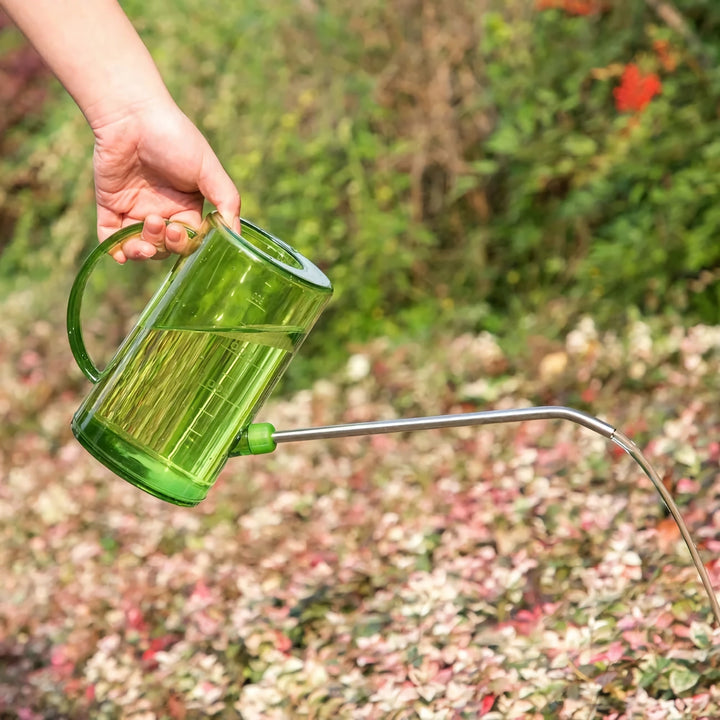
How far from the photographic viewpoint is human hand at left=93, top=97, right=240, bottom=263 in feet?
5.11

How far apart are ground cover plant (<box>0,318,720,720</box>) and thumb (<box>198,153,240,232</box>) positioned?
0.87 meters

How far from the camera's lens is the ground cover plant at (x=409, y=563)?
1.92 metres

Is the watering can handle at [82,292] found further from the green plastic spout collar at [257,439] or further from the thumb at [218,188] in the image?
the green plastic spout collar at [257,439]

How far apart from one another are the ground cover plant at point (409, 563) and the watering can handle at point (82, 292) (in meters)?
0.77

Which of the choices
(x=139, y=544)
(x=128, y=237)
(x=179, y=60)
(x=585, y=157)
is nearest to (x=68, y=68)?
(x=128, y=237)

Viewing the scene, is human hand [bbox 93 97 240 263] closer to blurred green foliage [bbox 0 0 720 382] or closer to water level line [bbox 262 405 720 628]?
water level line [bbox 262 405 720 628]

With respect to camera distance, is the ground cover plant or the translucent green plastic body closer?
the translucent green plastic body

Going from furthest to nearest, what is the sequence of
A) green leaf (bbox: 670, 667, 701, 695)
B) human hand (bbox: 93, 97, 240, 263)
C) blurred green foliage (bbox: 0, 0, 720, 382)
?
blurred green foliage (bbox: 0, 0, 720, 382), green leaf (bbox: 670, 667, 701, 695), human hand (bbox: 93, 97, 240, 263)

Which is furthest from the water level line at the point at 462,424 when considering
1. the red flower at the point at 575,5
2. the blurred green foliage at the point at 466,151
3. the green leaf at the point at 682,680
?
the red flower at the point at 575,5

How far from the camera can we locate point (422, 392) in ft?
10.9

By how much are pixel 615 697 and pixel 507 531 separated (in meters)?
0.63

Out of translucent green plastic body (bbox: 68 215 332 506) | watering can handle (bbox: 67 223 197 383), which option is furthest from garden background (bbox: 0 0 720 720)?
translucent green plastic body (bbox: 68 215 332 506)

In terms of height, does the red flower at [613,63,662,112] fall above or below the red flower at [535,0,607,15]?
below

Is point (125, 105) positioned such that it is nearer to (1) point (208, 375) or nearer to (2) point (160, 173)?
(2) point (160, 173)
